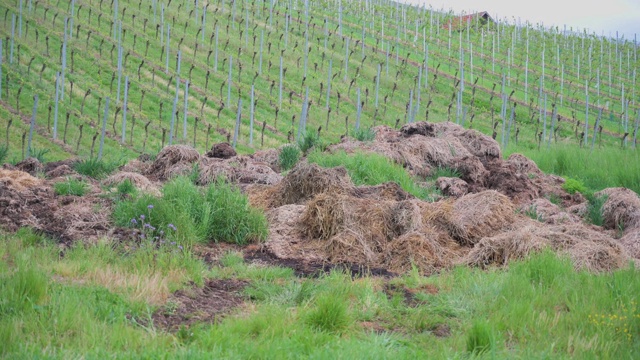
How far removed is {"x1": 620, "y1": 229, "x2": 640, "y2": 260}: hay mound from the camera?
8.70 meters

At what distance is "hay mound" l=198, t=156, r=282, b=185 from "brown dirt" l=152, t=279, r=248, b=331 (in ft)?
16.2

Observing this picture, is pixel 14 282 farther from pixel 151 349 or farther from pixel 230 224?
pixel 230 224

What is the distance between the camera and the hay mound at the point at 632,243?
343 inches

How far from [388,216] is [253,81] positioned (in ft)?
85.2

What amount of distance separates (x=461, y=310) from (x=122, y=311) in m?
2.79

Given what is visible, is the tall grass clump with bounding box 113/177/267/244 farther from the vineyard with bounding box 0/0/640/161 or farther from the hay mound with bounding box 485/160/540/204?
the vineyard with bounding box 0/0/640/161

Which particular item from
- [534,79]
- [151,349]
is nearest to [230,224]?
[151,349]

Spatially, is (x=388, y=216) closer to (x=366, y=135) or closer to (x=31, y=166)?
(x=366, y=135)

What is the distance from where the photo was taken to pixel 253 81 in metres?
34.1

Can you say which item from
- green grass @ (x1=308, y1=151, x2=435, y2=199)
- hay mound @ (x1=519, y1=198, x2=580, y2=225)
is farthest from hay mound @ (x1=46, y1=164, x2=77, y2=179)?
hay mound @ (x1=519, y1=198, x2=580, y2=225)

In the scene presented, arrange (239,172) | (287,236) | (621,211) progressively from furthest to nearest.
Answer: (239,172) → (621,211) → (287,236)

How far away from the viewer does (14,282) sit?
5.27m

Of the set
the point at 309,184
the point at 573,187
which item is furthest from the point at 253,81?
the point at 309,184

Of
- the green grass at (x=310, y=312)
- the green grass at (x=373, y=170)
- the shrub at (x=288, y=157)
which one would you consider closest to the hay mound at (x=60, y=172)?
the shrub at (x=288, y=157)
